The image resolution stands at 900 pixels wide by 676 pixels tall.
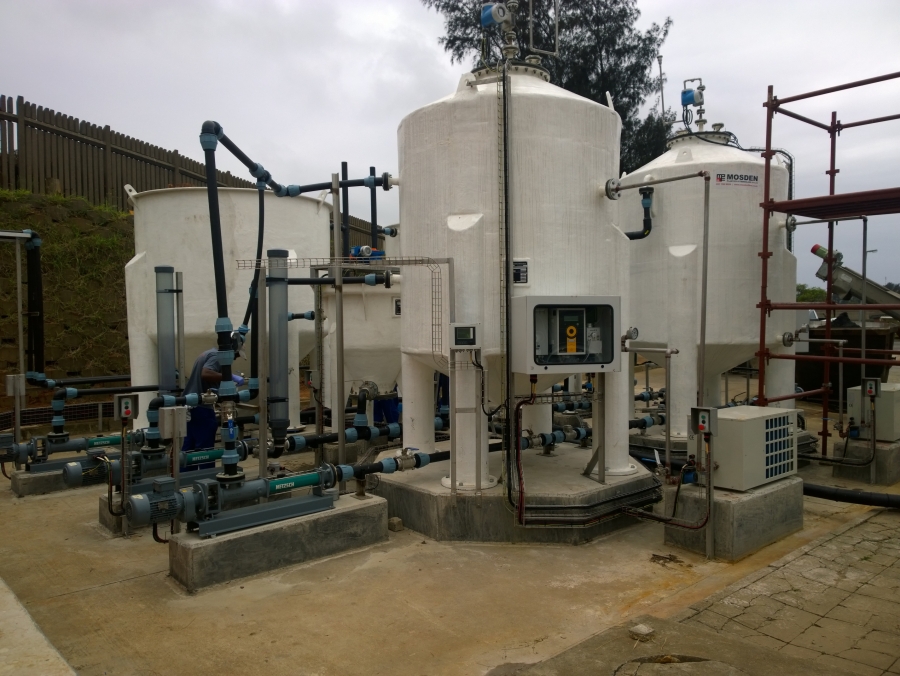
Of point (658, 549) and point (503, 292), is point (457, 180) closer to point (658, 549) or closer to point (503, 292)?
point (503, 292)

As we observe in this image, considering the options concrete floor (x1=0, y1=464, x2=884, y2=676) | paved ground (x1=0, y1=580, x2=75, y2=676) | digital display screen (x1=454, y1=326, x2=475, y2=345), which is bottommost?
concrete floor (x1=0, y1=464, x2=884, y2=676)

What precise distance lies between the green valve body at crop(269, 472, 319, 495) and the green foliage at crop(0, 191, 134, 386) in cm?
921

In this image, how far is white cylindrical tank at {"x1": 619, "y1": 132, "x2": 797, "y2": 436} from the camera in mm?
9820

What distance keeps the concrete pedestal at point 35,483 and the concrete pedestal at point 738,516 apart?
7414 mm

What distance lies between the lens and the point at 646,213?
977 cm

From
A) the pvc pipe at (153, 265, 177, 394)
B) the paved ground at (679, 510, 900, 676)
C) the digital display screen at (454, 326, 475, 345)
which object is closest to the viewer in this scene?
the paved ground at (679, 510, 900, 676)

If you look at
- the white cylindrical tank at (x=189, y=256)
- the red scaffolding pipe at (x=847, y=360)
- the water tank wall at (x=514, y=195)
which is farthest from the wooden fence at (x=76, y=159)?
the red scaffolding pipe at (x=847, y=360)

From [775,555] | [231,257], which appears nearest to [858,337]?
[775,555]

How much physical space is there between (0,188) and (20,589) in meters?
10.2


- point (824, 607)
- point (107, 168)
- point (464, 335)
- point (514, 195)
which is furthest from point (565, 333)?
point (107, 168)

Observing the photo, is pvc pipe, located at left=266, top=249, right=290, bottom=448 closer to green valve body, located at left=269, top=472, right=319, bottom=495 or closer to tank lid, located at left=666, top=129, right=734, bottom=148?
green valve body, located at left=269, top=472, right=319, bottom=495

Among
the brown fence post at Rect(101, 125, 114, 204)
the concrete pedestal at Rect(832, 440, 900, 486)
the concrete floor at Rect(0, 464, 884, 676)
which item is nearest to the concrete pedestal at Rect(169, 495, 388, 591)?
the concrete floor at Rect(0, 464, 884, 676)

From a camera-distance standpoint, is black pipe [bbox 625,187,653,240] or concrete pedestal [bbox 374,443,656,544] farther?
black pipe [bbox 625,187,653,240]

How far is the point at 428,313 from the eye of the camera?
734 centimetres
